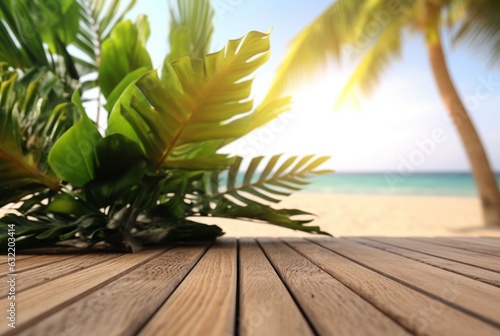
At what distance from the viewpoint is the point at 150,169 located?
1382 mm

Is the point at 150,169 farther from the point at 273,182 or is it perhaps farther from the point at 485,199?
the point at 485,199

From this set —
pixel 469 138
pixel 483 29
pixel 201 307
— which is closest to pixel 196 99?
pixel 201 307

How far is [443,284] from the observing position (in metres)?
0.77

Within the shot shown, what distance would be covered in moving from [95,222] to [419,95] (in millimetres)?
25465

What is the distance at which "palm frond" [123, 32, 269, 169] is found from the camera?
3.51ft

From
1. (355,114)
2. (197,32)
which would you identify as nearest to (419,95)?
(355,114)

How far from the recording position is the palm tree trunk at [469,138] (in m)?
5.37

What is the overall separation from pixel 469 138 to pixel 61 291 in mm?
5756

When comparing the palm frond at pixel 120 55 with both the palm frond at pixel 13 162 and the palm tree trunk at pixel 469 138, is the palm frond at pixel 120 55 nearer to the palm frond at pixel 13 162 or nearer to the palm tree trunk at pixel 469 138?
the palm frond at pixel 13 162

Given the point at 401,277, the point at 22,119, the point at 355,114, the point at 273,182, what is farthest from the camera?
the point at 355,114

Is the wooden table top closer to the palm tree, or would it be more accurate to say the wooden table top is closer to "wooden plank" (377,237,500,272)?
"wooden plank" (377,237,500,272)

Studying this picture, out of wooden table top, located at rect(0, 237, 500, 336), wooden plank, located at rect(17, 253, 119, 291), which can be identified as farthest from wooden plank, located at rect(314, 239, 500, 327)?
wooden plank, located at rect(17, 253, 119, 291)

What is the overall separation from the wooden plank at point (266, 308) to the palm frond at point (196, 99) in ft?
1.72

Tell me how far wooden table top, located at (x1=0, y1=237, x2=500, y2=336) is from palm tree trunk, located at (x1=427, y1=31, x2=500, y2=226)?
4.85 meters
